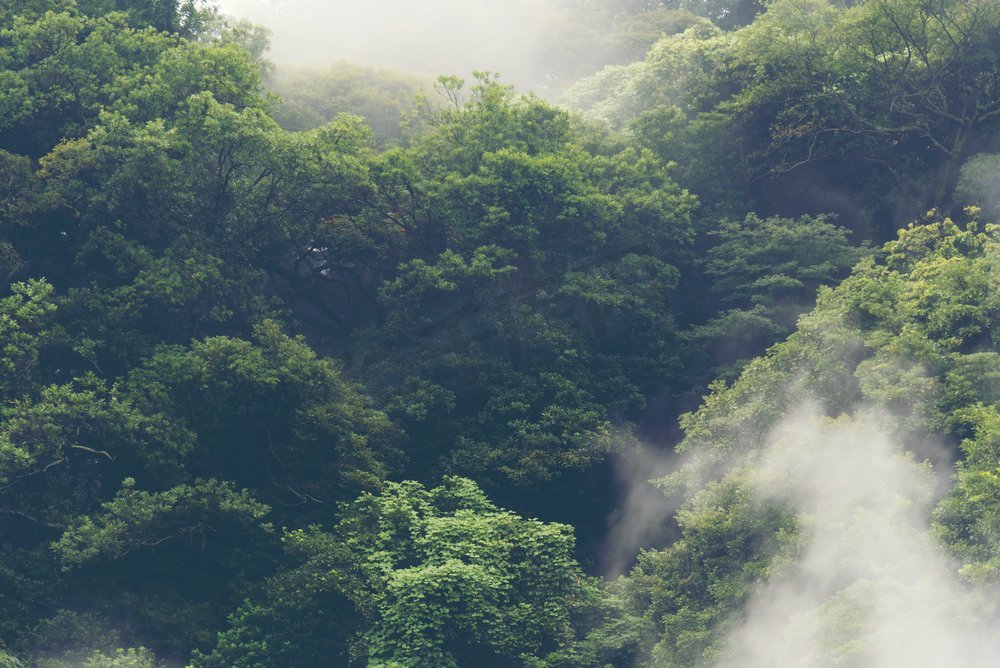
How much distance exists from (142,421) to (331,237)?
25.7ft

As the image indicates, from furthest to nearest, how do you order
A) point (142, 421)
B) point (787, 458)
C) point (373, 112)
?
point (373, 112)
point (142, 421)
point (787, 458)

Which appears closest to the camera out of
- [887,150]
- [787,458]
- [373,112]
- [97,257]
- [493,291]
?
[787,458]

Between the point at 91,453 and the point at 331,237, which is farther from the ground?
the point at 331,237

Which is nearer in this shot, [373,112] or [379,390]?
[379,390]

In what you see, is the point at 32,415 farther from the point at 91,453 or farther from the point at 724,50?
the point at 724,50

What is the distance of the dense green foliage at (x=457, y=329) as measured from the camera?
22656 mm

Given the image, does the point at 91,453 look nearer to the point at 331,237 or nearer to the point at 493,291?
the point at 331,237

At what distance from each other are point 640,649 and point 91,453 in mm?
11983

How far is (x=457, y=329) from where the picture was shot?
29156mm

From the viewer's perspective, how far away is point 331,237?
29703mm

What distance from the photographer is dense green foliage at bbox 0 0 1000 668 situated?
22.7 m

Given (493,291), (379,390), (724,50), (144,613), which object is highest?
(724,50)

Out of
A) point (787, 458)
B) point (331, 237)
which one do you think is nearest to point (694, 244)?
point (331, 237)

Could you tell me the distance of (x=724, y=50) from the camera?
35844mm
